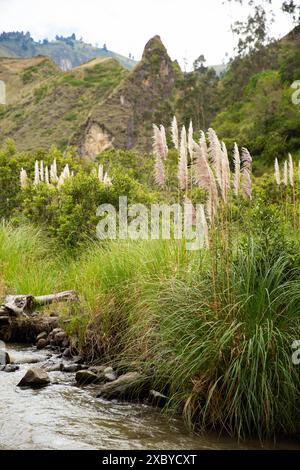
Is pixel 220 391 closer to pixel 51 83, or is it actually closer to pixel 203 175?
pixel 203 175

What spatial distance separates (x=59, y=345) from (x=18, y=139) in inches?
3321

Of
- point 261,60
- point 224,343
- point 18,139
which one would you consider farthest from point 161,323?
point 18,139

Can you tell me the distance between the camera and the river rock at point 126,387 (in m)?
6.09

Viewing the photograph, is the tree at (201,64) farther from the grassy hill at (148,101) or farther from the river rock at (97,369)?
the river rock at (97,369)

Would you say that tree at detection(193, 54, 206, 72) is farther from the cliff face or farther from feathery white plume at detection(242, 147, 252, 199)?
feathery white plume at detection(242, 147, 252, 199)

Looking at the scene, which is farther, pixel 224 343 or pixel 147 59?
pixel 147 59

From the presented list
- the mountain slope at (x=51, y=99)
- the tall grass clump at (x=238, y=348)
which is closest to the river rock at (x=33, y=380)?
the tall grass clump at (x=238, y=348)

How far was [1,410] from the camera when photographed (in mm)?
5590

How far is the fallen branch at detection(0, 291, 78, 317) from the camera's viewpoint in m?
9.12

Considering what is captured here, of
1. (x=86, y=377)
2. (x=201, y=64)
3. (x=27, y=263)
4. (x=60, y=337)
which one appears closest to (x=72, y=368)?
(x=86, y=377)

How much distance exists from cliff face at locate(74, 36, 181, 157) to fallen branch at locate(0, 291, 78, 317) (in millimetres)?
71452

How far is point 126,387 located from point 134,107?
89236 mm

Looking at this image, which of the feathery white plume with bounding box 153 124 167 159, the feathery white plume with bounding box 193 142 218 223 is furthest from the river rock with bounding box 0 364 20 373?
the feathery white plume with bounding box 193 142 218 223
